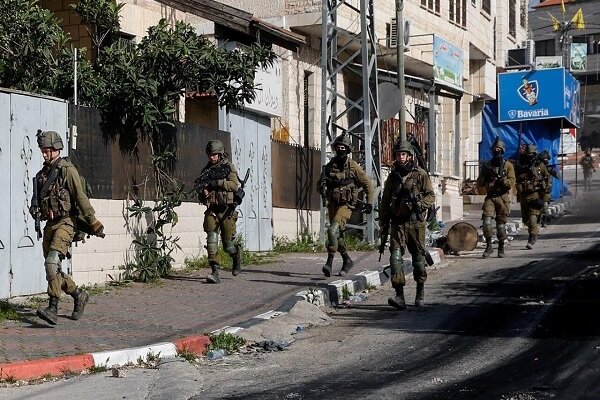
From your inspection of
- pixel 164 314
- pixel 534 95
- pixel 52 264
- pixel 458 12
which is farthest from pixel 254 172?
pixel 534 95

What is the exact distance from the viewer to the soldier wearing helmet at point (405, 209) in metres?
11.5

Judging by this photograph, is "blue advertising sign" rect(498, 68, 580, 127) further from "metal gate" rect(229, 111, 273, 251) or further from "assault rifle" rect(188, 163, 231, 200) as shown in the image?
"assault rifle" rect(188, 163, 231, 200)

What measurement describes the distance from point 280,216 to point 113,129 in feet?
21.0

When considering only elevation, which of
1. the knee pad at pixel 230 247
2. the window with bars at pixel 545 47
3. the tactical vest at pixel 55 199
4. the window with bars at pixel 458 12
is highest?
the window with bars at pixel 545 47

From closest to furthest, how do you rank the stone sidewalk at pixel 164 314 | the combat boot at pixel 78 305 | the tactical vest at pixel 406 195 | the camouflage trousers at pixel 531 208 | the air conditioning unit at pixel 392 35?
the stone sidewalk at pixel 164 314 → the combat boot at pixel 78 305 → the tactical vest at pixel 406 195 → the camouflage trousers at pixel 531 208 → the air conditioning unit at pixel 392 35

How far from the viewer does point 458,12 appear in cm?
3231

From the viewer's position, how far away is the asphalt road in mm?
7207

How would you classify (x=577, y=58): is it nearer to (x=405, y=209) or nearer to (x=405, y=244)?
(x=405, y=244)

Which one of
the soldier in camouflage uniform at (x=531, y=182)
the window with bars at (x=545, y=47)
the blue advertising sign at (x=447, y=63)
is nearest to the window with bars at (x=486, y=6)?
the blue advertising sign at (x=447, y=63)

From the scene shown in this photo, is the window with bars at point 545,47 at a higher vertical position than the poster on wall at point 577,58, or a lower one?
higher

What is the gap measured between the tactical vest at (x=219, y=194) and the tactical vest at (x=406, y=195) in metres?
2.72

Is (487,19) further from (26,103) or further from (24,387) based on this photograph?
(24,387)

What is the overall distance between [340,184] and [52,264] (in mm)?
5365

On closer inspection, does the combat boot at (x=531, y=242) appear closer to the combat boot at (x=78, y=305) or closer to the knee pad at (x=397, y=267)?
the knee pad at (x=397, y=267)
